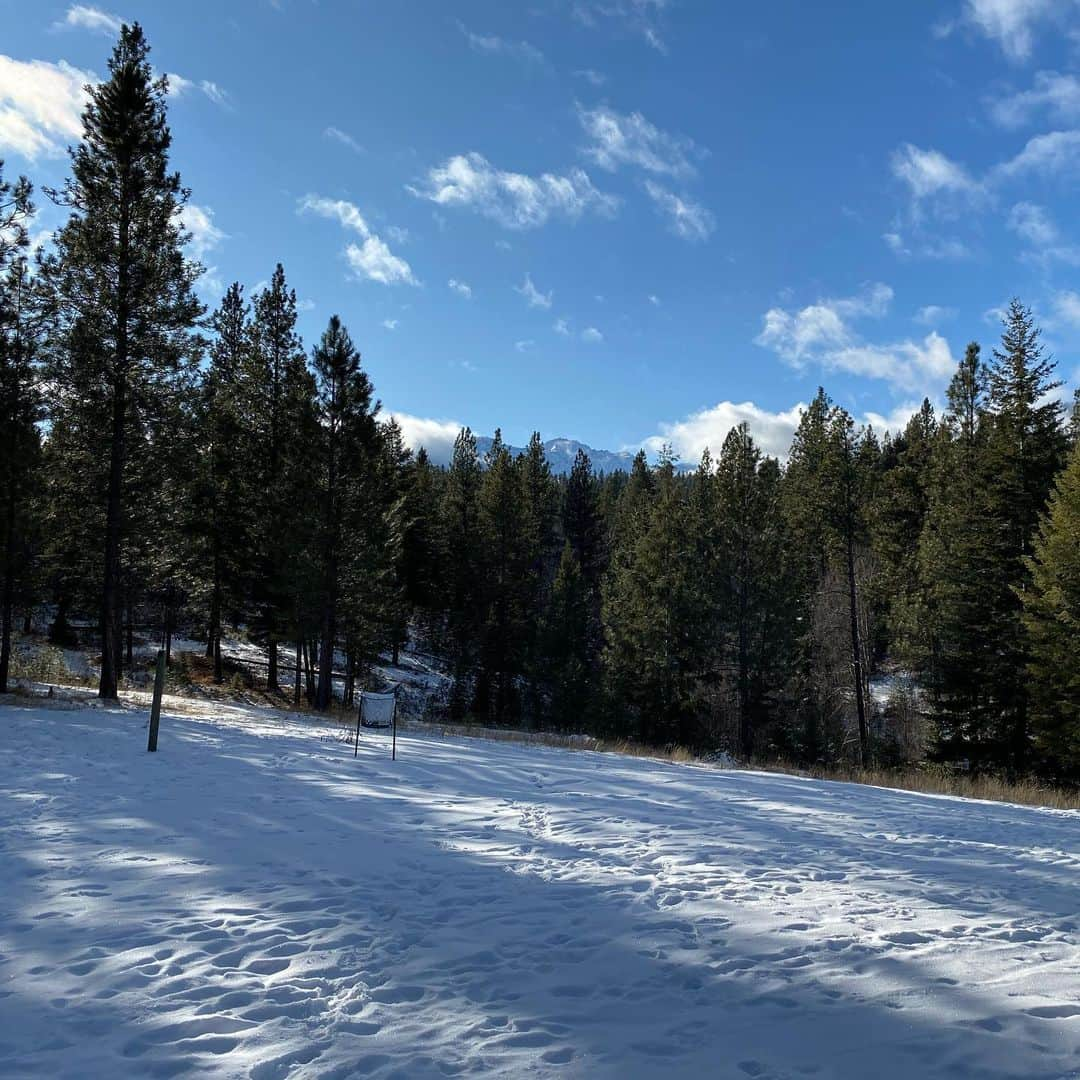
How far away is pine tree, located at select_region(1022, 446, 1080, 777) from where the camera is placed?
66.3ft

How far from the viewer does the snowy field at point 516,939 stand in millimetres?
3314

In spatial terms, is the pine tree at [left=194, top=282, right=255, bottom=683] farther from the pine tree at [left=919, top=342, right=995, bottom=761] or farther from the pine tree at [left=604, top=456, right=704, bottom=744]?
the pine tree at [left=919, top=342, right=995, bottom=761]

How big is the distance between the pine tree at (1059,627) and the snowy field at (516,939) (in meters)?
14.2

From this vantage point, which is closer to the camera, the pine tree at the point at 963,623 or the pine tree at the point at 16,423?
the pine tree at the point at 16,423

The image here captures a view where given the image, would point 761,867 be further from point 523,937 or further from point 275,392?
→ point 275,392

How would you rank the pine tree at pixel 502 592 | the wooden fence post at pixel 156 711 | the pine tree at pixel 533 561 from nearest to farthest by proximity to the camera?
the wooden fence post at pixel 156 711 → the pine tree at pixel 533 561 → the pine tree at pixel 502 592

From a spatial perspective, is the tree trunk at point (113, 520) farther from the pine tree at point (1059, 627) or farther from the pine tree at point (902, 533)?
the pine tree at point (902, 533)

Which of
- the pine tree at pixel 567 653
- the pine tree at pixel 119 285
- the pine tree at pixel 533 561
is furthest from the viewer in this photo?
the pine tree at pixel 533 561

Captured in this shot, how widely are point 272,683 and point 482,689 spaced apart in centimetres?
1445

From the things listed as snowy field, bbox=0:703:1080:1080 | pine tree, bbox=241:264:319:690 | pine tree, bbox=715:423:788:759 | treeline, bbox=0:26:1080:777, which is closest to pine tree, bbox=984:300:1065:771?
treeline, bbox=0:26:1080:777

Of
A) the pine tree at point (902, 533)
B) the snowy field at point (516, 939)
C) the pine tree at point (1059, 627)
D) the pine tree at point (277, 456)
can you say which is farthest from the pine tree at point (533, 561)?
the snowy field at point (516, 939)

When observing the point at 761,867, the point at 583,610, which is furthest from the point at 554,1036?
the point at 583,610

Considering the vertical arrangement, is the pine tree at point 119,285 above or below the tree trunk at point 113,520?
above

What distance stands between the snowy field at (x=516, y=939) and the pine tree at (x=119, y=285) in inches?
479
